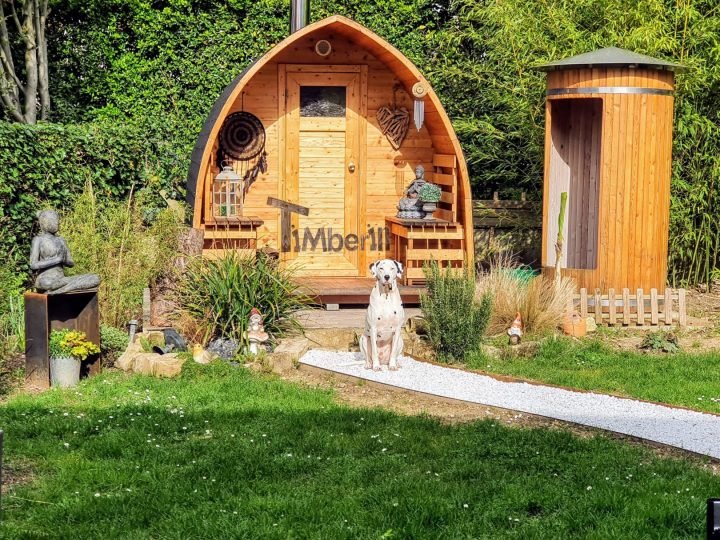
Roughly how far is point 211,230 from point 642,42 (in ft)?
17.7

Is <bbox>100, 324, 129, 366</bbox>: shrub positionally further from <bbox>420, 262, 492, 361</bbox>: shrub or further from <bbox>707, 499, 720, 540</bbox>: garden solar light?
<bbox>707, 499, 720, 540</bbox>: garden solar light

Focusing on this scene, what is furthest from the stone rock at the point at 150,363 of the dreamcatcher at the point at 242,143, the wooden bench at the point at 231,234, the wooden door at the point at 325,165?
the wooden door at the point at 325,165

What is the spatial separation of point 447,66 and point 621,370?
7.52 m

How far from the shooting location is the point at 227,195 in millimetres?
12203

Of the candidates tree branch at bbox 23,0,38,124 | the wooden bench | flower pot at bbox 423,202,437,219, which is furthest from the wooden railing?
tree branch at bbox 23,0,38,124

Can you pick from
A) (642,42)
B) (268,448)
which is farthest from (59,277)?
(642,42)

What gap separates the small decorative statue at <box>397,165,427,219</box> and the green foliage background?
7.10 feet

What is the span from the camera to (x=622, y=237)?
11.5 metres

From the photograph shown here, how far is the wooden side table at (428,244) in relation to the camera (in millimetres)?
12156

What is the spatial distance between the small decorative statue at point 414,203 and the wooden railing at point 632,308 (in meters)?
2.30

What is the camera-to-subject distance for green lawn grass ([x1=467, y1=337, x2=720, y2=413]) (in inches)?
333

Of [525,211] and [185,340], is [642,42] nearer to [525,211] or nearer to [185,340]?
[525,211]

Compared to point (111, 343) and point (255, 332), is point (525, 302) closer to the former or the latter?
point (255, 332)

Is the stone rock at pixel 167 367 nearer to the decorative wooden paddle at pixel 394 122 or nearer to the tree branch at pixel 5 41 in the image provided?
the decorative wooden paddle at pixel 394 122
